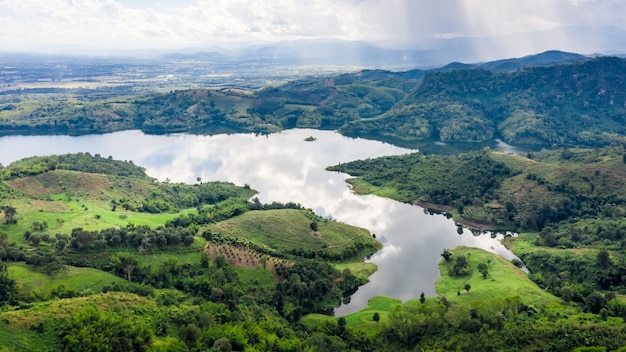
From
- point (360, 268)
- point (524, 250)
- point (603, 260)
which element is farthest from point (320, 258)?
point (603, 260)

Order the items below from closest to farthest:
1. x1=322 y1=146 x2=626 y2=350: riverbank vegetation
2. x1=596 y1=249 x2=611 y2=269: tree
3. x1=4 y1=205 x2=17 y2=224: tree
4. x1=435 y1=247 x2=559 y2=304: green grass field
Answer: x1=322 y1=146 x2=626 y2=350: riverbank vegetation
x1=435 y1=247 x2=559 y2=304: green grass field
x1=596 y1=249 x2=611 y2=269: tree
x1=4 y1=205 x2=17 y2=224: tree

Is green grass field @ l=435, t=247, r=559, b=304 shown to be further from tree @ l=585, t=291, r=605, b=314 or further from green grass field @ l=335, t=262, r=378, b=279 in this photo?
green grass field @ l=335, t=262, r=378, b=279

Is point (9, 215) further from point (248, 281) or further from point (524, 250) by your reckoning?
point (524, 250)

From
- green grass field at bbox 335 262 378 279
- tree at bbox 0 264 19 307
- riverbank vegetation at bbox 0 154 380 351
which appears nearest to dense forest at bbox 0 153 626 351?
tree at bbox 0 264 19 307

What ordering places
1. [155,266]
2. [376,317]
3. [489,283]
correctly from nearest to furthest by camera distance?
[376,317] < [155,266] < [489,283]

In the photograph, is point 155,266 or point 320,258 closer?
point 155,266

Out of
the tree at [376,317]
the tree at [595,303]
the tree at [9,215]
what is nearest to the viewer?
the tree at [595,303]

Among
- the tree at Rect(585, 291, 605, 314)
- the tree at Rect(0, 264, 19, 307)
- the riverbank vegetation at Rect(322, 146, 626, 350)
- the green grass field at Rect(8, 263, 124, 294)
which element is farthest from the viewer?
the tree at Rect(585, 291, 605, 314)

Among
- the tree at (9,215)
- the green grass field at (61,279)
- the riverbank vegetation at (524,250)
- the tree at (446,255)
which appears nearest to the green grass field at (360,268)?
the riverbank vegetation at (524,250)

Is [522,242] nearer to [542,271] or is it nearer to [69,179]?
[542,271]

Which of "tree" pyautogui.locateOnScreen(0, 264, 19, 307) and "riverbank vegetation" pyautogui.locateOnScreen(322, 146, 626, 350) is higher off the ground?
"tree" pyautogui.locateOnScreen(0, 264, 19, 307)

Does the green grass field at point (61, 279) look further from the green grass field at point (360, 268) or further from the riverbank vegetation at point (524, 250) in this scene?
the riverbank vegetation at point (524, 250)

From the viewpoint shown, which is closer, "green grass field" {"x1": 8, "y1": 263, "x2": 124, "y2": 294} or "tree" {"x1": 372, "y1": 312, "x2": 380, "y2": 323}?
"green grass field" {"x1": 8, "y1": 263, "x2": 124, "y2": 294}
